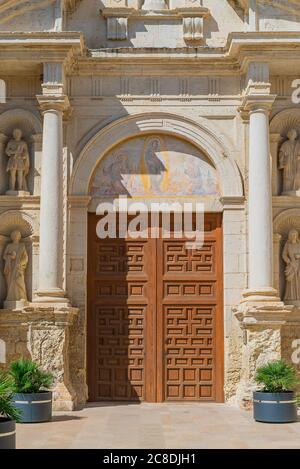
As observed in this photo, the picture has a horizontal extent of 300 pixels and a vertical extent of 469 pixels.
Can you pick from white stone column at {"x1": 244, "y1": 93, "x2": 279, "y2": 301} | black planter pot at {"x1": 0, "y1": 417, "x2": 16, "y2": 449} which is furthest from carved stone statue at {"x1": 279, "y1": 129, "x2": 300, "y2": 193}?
black planter pot at {"x1": 0, "y1": 417, "x2": 16, "y2": 449}

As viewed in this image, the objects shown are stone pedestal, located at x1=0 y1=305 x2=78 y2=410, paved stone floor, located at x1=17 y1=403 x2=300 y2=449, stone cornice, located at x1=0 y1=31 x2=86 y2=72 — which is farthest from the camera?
stone cornice, located at x1=0 y1=31 x2=86 y2=72

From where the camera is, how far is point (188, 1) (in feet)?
54.4

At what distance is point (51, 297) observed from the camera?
15.1m

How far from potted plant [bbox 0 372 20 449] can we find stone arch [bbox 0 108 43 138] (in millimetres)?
7026

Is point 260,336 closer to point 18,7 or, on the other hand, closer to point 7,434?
point 7,434

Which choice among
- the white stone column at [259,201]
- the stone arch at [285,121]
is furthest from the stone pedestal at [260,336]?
the stone arch at [285,121]

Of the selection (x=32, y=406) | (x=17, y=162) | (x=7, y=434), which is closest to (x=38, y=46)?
(x=17, y=162)

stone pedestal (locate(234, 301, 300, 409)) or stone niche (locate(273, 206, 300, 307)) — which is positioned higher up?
stone niche (locate(273, 206, 300, 307))

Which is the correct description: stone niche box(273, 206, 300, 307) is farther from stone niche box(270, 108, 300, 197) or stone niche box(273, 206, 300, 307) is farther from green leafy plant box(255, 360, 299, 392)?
green leafy plant box(255, 360, 299, 392)

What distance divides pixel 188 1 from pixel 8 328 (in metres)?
7.13

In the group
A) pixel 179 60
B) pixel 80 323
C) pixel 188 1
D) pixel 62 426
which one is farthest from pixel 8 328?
pixel 188 1

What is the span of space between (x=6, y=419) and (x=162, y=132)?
325 inches

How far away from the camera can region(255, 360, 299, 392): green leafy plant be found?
514 inches

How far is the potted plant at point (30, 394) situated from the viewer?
42.9 feet
